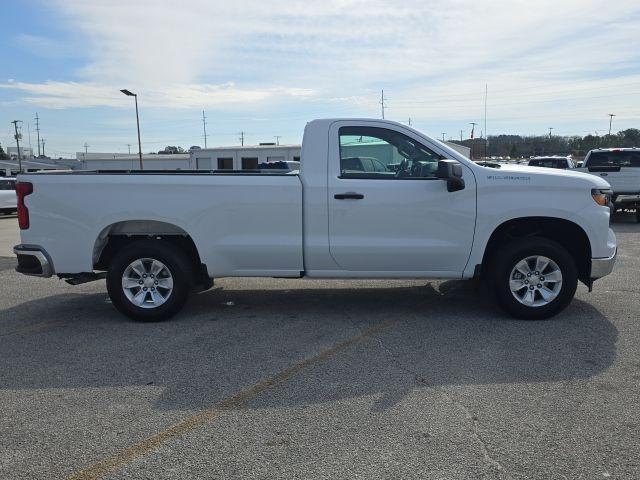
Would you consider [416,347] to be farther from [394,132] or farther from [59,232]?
[59,232]

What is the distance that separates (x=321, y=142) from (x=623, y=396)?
359 centimetres

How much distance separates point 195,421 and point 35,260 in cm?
322

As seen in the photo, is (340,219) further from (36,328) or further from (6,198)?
(6,198)

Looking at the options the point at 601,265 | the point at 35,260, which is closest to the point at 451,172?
the point at 601,265

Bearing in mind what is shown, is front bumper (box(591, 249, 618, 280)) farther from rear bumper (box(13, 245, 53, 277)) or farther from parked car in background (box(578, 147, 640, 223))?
parked car in background (box(578, 147, 640, 223))

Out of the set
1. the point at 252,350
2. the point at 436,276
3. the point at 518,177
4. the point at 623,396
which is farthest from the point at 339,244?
the point at 623,396

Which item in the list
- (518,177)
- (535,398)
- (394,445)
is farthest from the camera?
(518,177)

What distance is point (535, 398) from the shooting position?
13.1 ft

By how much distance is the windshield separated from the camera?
16.3 metres

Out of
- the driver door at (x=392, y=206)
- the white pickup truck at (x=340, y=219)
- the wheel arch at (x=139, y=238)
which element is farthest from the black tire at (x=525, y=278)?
the wheel arch at (x=139, y=238)

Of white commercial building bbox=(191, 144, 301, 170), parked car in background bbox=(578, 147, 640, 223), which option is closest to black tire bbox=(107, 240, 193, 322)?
parked car in background bbox=(578, 147, 640, 223)

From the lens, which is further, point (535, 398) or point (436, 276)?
point (436, 276)

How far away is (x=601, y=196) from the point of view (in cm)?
579

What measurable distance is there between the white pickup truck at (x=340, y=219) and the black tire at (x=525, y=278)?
0.01 m
